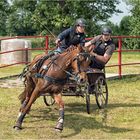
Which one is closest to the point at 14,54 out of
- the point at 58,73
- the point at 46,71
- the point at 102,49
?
the point at 102,49

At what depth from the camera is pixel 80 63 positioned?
8.18 metres

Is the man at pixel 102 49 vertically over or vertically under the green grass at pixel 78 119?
over

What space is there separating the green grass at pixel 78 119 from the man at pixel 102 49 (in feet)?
3.58

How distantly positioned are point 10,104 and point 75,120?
2.40m

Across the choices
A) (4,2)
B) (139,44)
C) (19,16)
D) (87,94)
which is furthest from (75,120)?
(19,16)

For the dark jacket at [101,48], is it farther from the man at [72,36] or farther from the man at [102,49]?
the man at [72,36]

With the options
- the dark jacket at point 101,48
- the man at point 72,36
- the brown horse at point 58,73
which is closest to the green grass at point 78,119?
the brown horse at point 58,73

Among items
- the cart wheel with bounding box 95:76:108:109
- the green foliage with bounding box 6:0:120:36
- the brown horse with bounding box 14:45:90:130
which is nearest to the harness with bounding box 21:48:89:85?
the brown horse with bounding box 14:45:90:130

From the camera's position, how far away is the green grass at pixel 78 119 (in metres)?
8.42

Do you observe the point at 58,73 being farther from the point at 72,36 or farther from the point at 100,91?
the point at 100,91

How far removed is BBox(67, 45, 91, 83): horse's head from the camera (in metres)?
8.00

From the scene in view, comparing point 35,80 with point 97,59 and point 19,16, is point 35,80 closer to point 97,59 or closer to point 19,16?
point 97,59

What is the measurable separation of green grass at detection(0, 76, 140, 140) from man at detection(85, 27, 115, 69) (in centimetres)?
109

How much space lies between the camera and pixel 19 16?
205 ft
